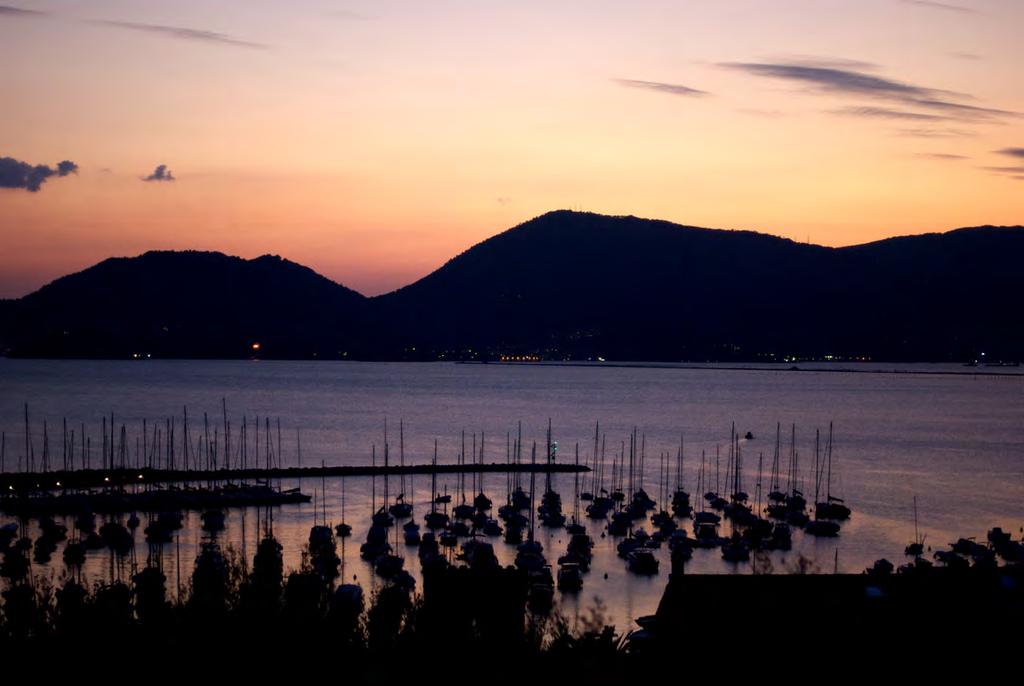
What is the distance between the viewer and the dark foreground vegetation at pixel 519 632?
14.1 m

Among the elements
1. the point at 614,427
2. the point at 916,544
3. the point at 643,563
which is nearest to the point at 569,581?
the point at 643,563

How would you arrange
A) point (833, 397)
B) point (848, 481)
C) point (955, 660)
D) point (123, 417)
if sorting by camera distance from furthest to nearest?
point (833, 397), point (123, 417), point (848, 481), point (955, 660)

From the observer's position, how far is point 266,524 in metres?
43.0

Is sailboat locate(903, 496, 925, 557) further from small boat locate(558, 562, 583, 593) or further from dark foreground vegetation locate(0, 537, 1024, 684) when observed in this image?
dark foreground vegetation locate(0, 537, 1024, 684)

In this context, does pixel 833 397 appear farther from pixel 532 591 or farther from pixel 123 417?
pixel 532 591

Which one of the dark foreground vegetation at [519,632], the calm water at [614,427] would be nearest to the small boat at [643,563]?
the calm water at [614,427]

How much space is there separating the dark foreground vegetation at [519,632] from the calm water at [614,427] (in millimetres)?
12711

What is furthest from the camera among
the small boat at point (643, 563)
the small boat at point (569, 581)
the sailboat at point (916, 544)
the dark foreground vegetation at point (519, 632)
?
the sailboat at point (916, 544)

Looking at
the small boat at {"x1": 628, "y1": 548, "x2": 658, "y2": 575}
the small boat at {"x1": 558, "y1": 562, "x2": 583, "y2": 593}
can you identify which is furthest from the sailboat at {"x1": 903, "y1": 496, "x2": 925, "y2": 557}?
the small boat at {"x1": 558, "y1": 562, "x2": 583, "y2": 593}

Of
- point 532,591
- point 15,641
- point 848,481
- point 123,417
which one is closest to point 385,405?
point 123,417

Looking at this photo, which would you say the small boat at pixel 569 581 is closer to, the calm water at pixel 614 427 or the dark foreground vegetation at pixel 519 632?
the calm water at pixel 614 427

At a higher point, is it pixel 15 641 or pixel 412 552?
pixel 15 641

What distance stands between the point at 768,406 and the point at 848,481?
64558 millimetres

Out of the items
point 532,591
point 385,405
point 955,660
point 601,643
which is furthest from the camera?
point 385,405
